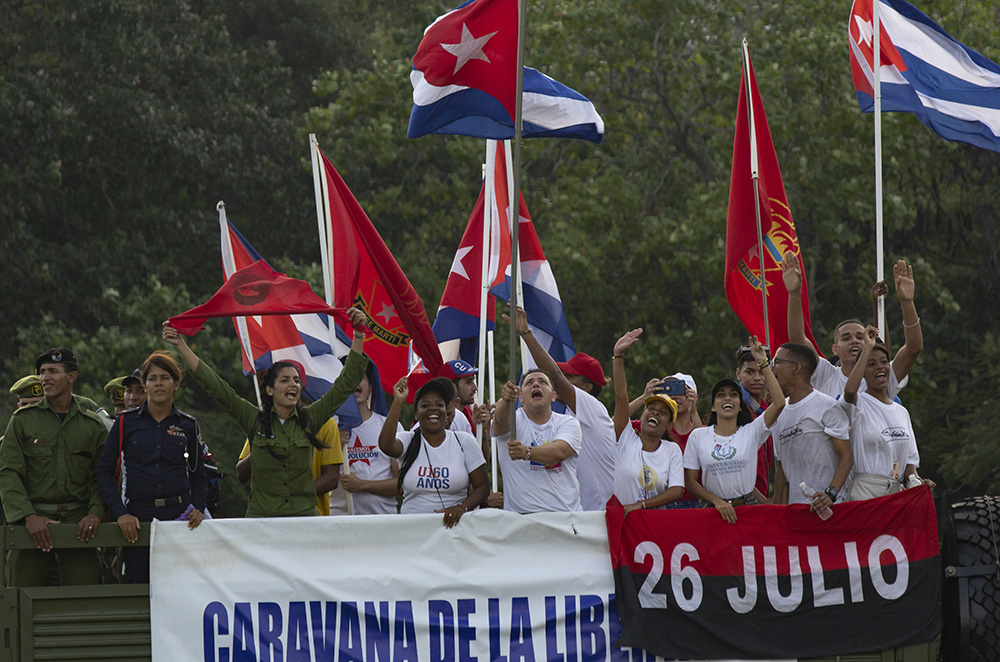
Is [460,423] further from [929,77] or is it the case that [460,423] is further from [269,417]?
[929,77]

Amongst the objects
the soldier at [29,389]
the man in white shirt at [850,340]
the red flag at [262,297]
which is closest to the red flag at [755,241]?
the man in white shirt at [850,340]

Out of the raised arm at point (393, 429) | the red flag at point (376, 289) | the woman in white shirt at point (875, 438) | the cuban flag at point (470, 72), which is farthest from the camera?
the red flag at point (376, 289)

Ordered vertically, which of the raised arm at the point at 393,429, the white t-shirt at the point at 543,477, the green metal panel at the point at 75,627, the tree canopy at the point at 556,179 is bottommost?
the green metal panel at the point at 75,627

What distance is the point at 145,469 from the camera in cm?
734

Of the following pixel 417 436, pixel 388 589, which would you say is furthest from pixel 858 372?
pixel 388 589

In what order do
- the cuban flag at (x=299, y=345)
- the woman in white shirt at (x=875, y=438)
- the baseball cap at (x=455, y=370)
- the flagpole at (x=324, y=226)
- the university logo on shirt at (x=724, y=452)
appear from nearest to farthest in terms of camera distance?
1. the woman in white shirt at (x=875, y=438)
2. the university logo on shirt at (x=724, y=452)
3. the flagpole at (x=324, y=226)
4. the baseball cap at (x=455, y=370)
5. the cuban flag at (x=299, y=345)

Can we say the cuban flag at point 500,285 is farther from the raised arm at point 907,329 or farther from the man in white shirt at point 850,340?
the raised arm at point 907,329

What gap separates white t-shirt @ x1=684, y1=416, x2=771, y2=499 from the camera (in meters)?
7.53

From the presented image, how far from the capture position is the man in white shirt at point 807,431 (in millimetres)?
7352

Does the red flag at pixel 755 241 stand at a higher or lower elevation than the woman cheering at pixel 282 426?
higher

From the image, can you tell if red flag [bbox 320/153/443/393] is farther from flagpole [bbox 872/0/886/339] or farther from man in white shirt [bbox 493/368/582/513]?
flagpole [bbox 872/0/886/339]

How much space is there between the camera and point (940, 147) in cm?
1970

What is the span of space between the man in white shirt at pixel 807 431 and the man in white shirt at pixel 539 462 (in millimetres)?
1179

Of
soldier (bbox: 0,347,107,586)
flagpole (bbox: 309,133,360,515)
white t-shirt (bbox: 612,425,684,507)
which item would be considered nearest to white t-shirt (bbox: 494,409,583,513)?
white t-shirt (bbox: 612,425,684,507)
